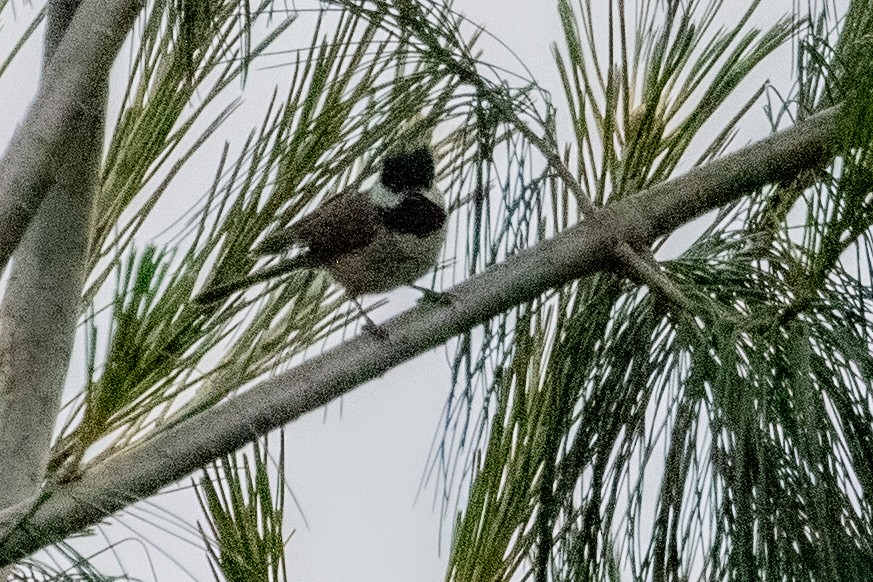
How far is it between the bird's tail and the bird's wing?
27 mm

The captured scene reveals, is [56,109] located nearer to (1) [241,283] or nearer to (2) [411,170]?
(1) [241,283]

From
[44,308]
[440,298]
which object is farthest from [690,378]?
[44,308]

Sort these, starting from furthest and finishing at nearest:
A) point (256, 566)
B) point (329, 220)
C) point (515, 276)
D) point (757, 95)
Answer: point (329, 220) < point (757, 95) < point (256, 566) < point (515, 276)

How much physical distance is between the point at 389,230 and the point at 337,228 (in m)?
0.08

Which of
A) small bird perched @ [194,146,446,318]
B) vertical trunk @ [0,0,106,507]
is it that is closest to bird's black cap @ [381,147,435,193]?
small bird perched @ [194,146,446,318]

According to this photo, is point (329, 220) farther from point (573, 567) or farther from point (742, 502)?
point (742, 502)

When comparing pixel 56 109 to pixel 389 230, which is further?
pixel 389 230

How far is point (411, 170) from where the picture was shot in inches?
52.9

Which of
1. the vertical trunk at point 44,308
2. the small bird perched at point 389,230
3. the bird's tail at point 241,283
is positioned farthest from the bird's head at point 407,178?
the vertical trunk at point 44,308

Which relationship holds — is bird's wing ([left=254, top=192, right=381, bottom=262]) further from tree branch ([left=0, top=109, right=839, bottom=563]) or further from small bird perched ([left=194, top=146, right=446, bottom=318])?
tree branch ([left=0, top=109, right=839, bottom=563])

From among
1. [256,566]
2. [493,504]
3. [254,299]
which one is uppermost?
[254,299]

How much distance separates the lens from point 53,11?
101cm

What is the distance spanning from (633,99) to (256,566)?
1.74 feet

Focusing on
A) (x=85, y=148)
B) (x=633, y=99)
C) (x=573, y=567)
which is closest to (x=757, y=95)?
(x=633, y=99)
